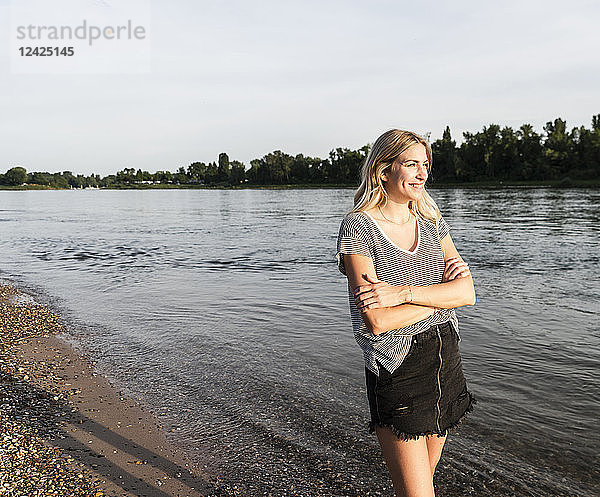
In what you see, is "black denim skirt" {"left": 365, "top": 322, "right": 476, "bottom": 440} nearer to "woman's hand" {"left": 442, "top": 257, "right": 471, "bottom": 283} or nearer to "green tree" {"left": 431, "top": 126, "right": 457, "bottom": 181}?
"woman's hand" {"left": 442, "top": 257, "right": 471, "bottom": 283}

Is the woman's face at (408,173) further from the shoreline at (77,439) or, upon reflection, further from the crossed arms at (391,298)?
the shoreline at (77,439)

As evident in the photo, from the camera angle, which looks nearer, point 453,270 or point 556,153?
point 453,270

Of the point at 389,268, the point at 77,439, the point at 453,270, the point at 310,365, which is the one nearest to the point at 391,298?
the point at 389,268

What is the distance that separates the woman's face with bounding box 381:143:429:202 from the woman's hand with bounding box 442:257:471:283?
1.47 feet

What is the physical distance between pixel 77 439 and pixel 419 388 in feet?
13.4

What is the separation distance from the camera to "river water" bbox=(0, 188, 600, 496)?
5547 mm

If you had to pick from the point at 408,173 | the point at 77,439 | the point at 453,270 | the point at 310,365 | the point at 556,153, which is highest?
the point at 556,153

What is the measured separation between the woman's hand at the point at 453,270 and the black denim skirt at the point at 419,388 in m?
0.28

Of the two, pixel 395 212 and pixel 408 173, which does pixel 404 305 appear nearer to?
pixel 395 212

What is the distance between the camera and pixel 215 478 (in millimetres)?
5199

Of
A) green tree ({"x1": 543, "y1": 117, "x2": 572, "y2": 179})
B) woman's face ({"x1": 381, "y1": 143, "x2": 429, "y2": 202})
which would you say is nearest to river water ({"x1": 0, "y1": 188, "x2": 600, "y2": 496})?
woman's face ({"x1": 381, "y1": 143, "x2": 429, "y2": 202})

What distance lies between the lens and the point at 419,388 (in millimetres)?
3158

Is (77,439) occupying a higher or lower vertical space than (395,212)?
lower

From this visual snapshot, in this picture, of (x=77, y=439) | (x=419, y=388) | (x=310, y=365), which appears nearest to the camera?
(x=419, y=388)
